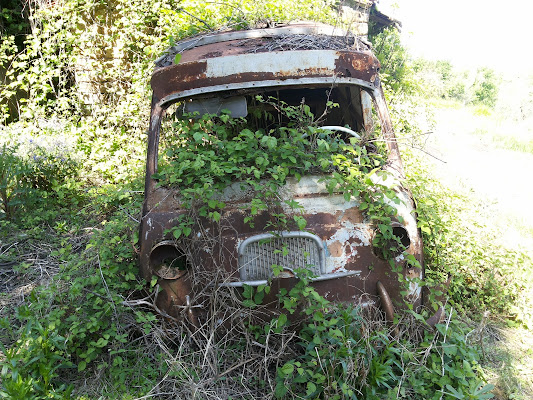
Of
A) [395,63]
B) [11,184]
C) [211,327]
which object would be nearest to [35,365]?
[211,327]

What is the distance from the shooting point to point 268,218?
2.83 meters

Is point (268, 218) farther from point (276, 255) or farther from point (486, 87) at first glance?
point (486, 87)

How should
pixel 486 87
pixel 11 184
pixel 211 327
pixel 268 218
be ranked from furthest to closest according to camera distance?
pixel 486 87
pixel 11 184
pixel 268 218
pixel 211 327

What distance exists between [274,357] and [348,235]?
0.87 metres

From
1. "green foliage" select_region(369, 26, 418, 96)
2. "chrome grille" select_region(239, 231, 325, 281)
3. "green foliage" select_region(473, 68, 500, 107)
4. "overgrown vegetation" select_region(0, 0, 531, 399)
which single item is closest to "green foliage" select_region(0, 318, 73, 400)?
"overgrown vegetation" select_region(0, 0, 531, 399)

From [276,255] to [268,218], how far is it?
0.24 meters

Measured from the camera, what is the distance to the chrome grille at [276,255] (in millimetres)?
2760

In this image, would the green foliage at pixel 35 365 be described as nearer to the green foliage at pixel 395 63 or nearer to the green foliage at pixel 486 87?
the green foliage at pixel 395 63

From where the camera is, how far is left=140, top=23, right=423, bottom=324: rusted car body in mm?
2770

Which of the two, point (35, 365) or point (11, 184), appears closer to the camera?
point (35, 365)

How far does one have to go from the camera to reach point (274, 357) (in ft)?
8.50

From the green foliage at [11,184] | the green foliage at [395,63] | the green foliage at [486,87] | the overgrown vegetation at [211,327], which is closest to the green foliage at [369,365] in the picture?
the overgrown vegetation at [211,327]

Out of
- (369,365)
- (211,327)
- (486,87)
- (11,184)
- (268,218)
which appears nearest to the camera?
(369,365)

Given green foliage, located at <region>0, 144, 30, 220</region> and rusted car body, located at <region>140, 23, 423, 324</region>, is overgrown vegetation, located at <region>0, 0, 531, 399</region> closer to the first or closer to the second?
green foliage, located at <region>0, 144, 30, 220</region>
